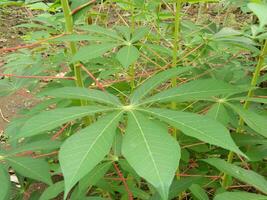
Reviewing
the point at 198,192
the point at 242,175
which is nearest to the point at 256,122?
the point at 242,175

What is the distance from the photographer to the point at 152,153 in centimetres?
73

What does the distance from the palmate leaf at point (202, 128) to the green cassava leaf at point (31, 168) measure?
38cm

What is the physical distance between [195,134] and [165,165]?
130 mm

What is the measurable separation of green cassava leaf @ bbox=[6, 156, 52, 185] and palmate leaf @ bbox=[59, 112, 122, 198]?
0.29 meters

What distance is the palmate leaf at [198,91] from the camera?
0.95 meters

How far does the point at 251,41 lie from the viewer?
123cm

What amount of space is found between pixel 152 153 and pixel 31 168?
0.48 metres

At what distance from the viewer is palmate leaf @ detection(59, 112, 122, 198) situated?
2.32 ft

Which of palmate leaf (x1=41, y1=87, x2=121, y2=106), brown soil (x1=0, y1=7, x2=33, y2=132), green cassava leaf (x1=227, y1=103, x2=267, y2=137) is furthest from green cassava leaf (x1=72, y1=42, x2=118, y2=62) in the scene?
brown soil (x1=0, y1=7, x2=33, y2=132)

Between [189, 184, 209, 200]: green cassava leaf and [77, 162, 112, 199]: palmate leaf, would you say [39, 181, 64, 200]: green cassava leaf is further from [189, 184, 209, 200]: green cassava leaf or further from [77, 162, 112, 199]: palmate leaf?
[189, 184, 209, 200]: green cassava leaf

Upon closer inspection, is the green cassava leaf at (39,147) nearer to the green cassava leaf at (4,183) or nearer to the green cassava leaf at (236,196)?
the green cassava leaf at (4,183)

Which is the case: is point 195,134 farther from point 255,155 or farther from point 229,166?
point 255,155

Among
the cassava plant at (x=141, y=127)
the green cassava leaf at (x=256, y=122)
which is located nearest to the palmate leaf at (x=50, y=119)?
the cassava plant at (x=141, y=127)

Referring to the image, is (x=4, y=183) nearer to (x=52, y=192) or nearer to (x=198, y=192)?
(x=52, y=192)
